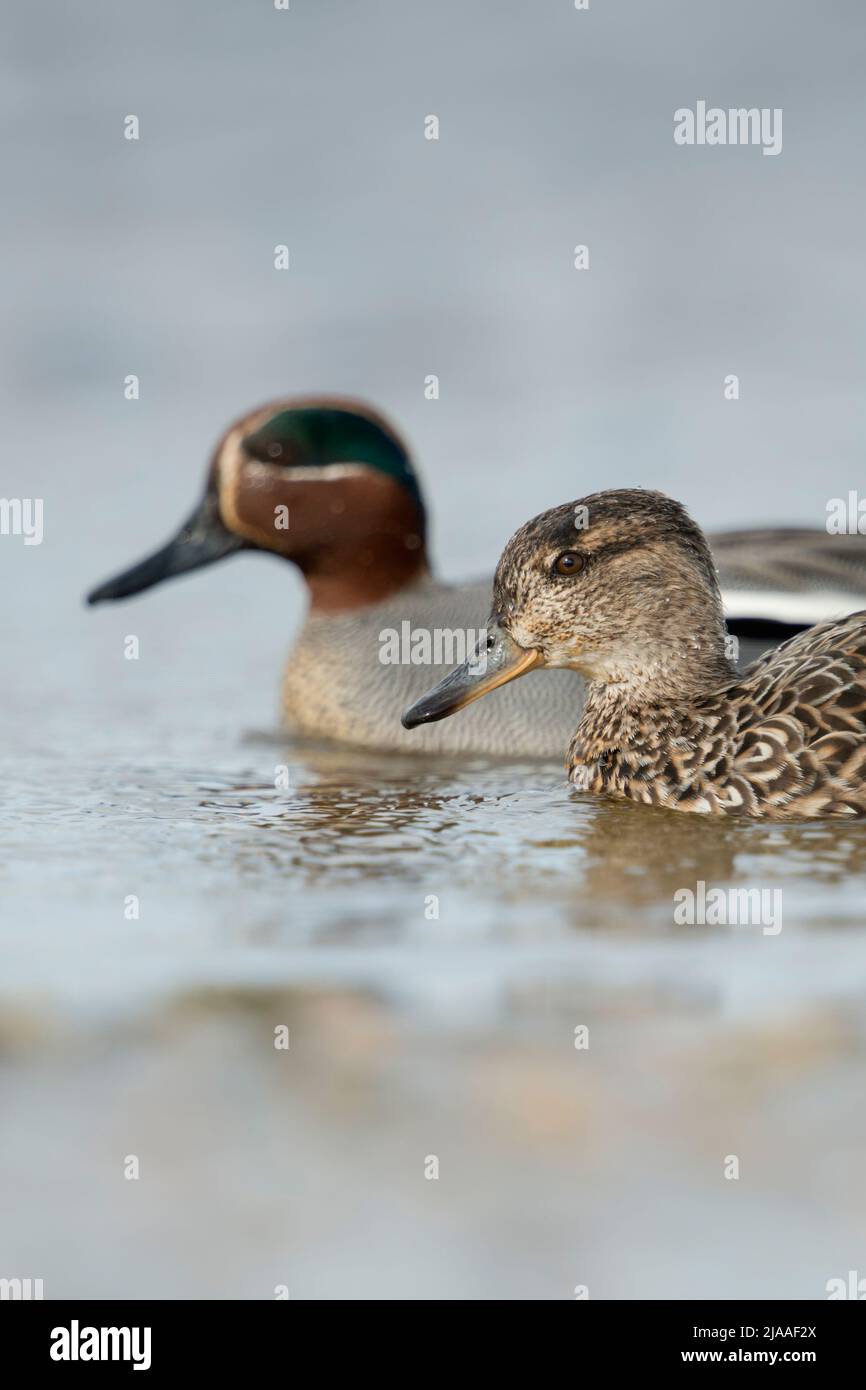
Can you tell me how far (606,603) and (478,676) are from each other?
40 centimetres

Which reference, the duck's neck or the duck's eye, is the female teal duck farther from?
the duck's neck

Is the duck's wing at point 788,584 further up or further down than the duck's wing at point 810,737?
further up

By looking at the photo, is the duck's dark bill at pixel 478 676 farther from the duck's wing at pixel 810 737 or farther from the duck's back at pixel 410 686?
the duck's back at pixel 410 686

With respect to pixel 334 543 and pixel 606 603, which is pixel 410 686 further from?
pixel 606 603

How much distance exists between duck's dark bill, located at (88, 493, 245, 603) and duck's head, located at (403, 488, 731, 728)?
2647 mm

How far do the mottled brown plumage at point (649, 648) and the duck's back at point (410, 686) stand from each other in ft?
3.55

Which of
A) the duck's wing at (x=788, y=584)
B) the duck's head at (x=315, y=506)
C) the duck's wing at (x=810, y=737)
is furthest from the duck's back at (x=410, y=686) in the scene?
the duck's wing at (x=810, y=737)

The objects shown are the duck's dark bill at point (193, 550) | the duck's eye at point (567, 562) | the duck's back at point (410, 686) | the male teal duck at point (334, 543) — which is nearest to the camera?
the duck's eye at point (567, 562)

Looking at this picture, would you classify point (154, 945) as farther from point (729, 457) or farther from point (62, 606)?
point (729, 457)

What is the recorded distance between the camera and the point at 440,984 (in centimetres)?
348

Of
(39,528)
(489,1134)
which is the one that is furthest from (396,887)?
(39,528)

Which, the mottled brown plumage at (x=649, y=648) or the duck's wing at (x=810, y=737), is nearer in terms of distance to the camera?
the duck's wing at (x=810, y=737)

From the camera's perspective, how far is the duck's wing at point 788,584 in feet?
22.1

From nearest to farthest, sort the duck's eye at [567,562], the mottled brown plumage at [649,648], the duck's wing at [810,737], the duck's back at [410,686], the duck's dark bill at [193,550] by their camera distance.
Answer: the duck's wing at [810,737] < the mottled brown plumage at [649,648] < the duck's eye at [567,562] < the duck's back at [410,686] < the duck's dark bill at [193,550]
